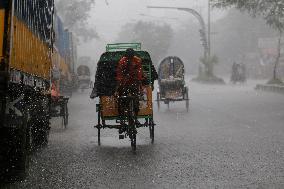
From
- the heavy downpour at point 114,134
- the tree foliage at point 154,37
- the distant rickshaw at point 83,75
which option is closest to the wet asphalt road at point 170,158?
the heavy downpour at point 114,134

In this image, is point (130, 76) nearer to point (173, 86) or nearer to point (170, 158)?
point (170, 158)

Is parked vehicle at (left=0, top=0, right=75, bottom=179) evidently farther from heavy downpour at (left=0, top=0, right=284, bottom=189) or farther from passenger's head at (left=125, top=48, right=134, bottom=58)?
passenger's head at (left=125, top=48, right=134, bottom=58)

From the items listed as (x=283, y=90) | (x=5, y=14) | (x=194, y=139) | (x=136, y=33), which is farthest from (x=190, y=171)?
(x=136, y=33)

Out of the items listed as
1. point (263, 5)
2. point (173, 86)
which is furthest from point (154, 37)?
point (173, 86)

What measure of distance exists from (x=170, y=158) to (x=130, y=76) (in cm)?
182

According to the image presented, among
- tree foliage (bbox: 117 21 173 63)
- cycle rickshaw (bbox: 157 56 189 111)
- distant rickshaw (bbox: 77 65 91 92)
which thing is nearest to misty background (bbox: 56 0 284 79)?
tree foliage (bbox: 117 21 173 63)

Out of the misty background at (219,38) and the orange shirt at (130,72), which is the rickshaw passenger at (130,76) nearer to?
the orange shirt at (130,72)

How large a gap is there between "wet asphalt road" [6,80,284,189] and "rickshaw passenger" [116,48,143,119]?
1072 millimetres

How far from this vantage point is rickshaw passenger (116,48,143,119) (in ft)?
34.6

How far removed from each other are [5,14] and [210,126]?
8991 mm

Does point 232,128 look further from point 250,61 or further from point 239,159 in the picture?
point 250,61

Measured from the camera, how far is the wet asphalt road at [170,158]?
24.7 feet

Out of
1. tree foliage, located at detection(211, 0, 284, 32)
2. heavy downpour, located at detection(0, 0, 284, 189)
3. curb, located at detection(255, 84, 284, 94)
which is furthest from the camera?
curb, located at detection(255, 84, 284, 94)

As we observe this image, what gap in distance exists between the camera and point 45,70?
39.3 ft
